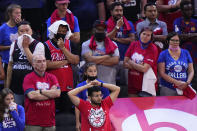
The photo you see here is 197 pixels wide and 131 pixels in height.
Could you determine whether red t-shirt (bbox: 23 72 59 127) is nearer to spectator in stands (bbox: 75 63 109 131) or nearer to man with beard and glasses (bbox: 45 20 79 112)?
spectator in stands (bbox: 75 63 109 131)

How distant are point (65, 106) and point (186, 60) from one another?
7.78ft

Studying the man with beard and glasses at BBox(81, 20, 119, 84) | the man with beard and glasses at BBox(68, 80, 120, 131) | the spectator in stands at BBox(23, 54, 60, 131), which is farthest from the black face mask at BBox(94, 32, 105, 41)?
the man with beard and glasses at BBox(68, 80, 120, 131)

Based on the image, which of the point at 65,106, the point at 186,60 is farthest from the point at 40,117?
the point at 186,60

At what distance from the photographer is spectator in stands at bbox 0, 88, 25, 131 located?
22.3 ft

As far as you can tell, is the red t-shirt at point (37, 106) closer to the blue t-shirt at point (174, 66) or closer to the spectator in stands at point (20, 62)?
the spectator in stands at point (20, 62)

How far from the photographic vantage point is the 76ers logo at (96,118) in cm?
682

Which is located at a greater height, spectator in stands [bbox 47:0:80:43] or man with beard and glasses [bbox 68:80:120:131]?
spectator in stands [bbox 47:0:80:43]

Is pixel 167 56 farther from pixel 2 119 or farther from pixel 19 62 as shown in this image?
pixel 2 119

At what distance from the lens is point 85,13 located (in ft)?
32.1

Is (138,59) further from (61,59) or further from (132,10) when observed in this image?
(132,10)

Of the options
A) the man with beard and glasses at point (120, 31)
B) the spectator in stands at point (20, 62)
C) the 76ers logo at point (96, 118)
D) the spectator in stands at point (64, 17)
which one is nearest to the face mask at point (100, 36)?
the spectator in stands at point (64, 17)

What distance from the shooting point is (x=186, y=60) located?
8320 mm

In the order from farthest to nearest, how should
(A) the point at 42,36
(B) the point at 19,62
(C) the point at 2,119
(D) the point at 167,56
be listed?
(A) the point at 42,36 → (D) the point at 167,56 → (B) the point at 19,62 → (C) the point at 2,119

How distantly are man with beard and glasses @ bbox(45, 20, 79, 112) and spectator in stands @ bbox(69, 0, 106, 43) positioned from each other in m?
1.97
